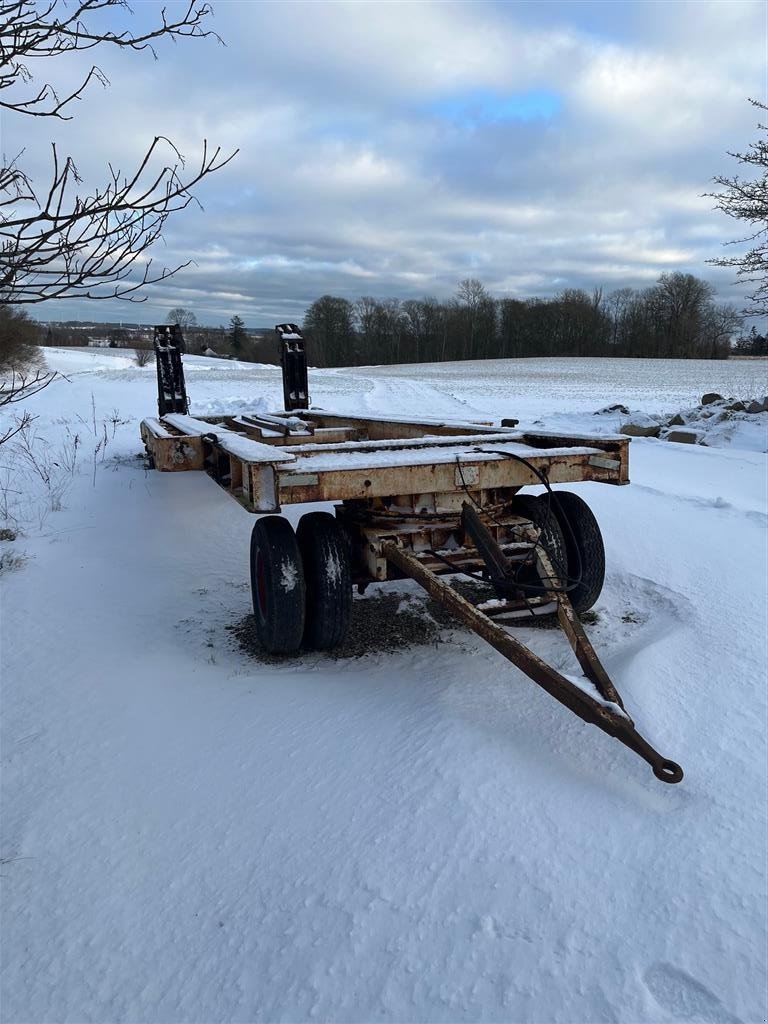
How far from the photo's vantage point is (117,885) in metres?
→ 2.11

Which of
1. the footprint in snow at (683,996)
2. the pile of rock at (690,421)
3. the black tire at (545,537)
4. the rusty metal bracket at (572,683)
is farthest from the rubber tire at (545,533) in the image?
the pile of rock at (690,421)

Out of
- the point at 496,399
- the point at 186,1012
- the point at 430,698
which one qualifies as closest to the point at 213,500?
the point at 430,698

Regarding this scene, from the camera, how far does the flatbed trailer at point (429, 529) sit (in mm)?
3154

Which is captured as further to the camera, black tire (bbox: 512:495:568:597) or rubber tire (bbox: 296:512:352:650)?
black tire (bbox: 512:495:568:597)

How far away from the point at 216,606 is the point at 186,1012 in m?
2.68

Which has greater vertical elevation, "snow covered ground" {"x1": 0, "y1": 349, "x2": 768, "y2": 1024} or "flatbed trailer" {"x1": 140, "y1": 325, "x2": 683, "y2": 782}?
"flatbed trailer" {"x1": 140, "y1": 325, "x2": 683, "y2": 782}

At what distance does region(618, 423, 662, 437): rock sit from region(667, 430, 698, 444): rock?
30.1 inches

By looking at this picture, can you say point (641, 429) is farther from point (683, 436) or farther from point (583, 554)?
point (583, 554)

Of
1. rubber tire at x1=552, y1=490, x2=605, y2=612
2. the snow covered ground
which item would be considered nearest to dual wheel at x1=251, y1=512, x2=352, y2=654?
the snow covered ground

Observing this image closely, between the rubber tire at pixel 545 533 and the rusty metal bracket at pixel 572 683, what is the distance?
0.62 metres

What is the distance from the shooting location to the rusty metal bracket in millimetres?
2447

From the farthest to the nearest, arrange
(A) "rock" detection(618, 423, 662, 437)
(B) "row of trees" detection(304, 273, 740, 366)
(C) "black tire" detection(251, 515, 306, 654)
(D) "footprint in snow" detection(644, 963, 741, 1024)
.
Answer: (B) "row of trees" detection(304, 273, 740, 366)
(A) "rock" detection(618, 423, 662, 437)
(C) "black tire" detection(251, 515, 306, 654)
(D) "footprint in snow" detection(644, 963, 741, 1024)

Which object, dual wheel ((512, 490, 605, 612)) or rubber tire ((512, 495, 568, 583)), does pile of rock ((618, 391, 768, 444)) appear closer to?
dual wheel ((512, 490, 605, 612))

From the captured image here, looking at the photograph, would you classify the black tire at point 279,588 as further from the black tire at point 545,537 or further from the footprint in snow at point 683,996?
the footprint in snow at point 683,996
